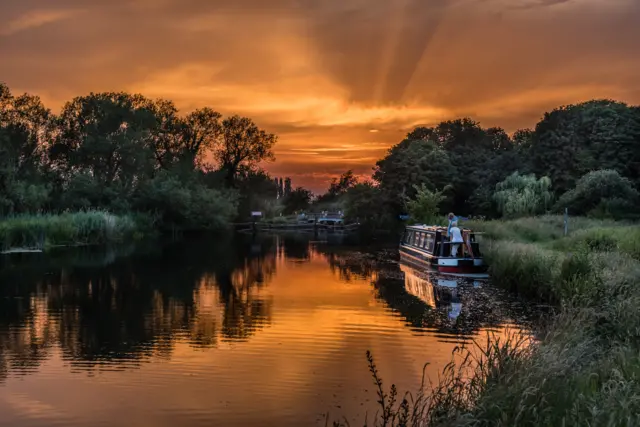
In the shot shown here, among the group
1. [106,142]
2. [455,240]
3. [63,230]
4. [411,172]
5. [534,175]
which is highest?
[106,142]

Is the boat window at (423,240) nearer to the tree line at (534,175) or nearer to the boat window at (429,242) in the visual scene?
the boat window at (429,242)

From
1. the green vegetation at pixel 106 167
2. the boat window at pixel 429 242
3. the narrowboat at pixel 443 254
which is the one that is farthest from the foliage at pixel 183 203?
the boat window at pixel 429 242

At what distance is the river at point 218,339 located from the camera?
7.86 m

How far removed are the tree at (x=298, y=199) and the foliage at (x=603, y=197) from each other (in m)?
56.3

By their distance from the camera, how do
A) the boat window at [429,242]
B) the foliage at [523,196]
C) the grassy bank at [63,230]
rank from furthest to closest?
the foliage at [523,196] → the grassy bank at [63,230] → the boat window at [429,242]

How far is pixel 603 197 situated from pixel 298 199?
61.1 m

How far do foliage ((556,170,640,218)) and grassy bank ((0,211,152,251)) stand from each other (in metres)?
27.2

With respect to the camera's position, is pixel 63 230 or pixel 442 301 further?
pixel 63 230

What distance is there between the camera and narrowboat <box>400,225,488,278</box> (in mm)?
21562

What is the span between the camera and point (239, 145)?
2532 inches

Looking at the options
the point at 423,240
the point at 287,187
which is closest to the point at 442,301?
the point at 423,240

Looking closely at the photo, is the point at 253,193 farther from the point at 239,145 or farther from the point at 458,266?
the point at 458,266

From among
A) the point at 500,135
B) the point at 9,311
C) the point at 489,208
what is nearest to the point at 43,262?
the point at 9,311

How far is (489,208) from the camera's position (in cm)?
4547
